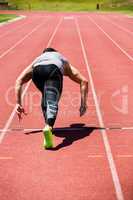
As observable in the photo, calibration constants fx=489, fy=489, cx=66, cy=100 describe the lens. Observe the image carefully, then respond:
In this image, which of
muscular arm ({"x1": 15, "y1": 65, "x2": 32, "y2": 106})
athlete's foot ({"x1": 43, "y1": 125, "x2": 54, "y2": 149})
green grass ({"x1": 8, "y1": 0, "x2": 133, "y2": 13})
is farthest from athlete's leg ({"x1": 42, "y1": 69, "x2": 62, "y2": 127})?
green grass ({"x1": 8, "y1": 0, "x2": 133, "y2": 13})

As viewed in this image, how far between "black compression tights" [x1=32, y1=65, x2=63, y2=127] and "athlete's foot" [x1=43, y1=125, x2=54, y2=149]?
1.31ft

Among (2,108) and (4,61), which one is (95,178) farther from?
(4,61)

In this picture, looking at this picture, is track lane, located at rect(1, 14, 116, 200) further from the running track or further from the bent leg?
the bent leg

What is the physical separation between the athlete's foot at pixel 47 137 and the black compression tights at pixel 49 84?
0.40 m

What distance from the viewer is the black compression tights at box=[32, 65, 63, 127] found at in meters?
8.67

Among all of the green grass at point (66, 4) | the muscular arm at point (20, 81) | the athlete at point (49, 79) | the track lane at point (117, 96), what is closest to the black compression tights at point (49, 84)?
the athlete at point (49, 79)

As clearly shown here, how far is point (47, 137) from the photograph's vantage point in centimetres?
823

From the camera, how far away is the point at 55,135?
9.28m

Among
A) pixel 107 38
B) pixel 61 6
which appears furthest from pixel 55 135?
pixel 61 6

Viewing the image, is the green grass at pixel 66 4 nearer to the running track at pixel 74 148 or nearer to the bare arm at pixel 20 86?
the running track at pixel 74 148

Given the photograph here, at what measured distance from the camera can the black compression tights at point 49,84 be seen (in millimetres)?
8672

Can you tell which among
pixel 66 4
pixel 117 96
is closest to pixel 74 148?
pixel 117 96

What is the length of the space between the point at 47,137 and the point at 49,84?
3.46ft

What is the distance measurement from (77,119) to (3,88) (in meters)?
4.25
